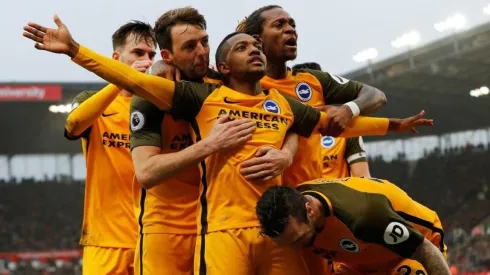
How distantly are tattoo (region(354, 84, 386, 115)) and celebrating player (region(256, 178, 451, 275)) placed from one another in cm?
55

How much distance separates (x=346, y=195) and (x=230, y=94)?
82 centimetres

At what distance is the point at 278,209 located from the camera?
354cm

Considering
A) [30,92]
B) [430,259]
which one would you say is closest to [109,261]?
[430,259]

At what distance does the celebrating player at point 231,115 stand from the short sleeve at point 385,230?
0.38m

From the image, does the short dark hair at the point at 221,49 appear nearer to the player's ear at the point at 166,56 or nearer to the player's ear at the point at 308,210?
the player's ear at the point at 166,56

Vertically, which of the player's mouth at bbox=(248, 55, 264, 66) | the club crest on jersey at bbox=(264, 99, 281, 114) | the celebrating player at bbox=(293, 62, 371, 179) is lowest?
the celebrating player at bbox=(293, 62, 371, 179)

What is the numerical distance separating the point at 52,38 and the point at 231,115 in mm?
986

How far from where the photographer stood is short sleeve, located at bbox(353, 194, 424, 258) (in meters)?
3.81

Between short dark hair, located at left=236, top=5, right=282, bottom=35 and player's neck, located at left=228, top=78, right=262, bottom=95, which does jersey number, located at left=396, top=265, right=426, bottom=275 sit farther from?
short dark hair, located at left=236, top=5, right=282, bottom=35

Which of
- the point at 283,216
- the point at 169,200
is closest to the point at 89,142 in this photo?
the point at 169,200

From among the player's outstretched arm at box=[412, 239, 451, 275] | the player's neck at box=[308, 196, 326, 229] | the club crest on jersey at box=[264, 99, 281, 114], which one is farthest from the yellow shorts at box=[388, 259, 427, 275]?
the club crest on jersey at box=[264, 99, 281, 114]

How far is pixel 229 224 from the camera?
3709 millimetres

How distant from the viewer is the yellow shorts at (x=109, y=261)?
4.66 m

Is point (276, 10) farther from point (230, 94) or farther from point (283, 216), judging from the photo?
point (283, 216)
